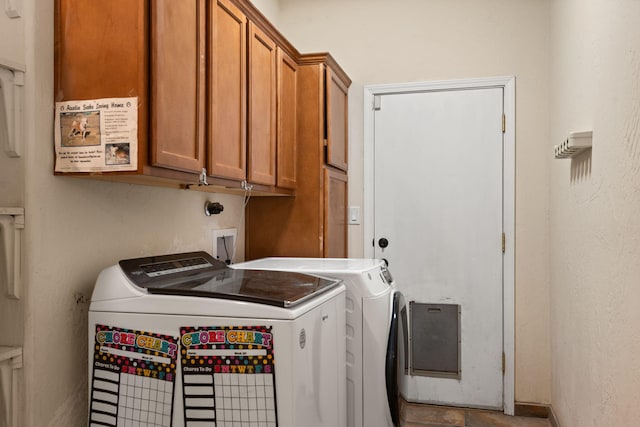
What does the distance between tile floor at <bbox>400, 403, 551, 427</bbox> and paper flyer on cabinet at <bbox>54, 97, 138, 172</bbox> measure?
2.40 m

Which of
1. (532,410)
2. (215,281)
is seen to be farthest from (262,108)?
(532,410)

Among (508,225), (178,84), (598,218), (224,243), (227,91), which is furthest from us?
(508,225)

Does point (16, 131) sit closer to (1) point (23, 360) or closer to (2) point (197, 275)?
(1) point (23, 360)

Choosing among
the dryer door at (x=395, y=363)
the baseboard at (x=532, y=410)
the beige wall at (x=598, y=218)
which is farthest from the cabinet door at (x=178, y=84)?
the baseboard at (x=532, y=410)

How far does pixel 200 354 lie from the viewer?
1650mm

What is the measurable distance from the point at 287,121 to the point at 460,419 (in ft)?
7.01

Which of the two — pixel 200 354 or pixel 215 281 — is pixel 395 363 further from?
pixel 200 354

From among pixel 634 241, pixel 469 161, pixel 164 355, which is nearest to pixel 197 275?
pixel 164 355

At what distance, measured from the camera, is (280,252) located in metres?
3.24

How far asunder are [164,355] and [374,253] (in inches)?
88.5

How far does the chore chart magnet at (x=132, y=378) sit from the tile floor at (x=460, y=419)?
1.97m

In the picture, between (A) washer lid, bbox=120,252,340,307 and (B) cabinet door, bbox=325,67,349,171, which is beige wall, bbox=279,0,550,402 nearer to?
(B) cabinet door, bbox=325,67,349,171

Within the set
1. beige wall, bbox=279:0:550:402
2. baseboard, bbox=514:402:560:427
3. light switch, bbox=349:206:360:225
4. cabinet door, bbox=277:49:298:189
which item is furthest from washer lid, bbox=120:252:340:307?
baseboard, bbox=514:402:560:427

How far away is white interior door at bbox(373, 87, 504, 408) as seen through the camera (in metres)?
3.56
